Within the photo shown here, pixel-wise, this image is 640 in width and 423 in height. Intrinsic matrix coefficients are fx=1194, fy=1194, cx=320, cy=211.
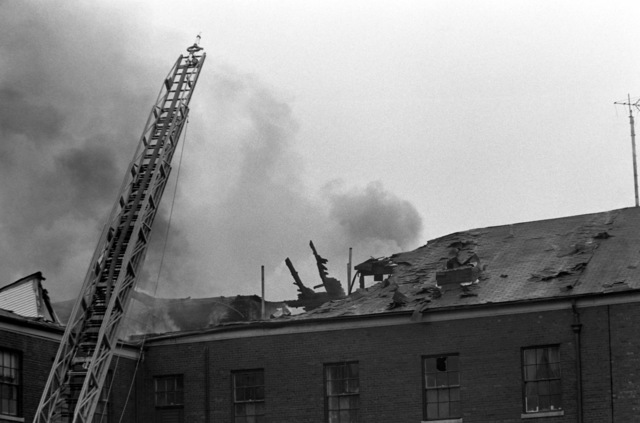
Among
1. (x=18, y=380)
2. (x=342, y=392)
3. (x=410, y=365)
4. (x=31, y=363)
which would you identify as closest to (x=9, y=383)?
(x=18, y=380)

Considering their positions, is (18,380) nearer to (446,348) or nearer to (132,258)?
(132,258)

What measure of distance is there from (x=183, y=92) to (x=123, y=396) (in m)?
9.48

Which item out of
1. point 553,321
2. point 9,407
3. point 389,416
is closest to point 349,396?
point 389,416

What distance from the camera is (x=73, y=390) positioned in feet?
103

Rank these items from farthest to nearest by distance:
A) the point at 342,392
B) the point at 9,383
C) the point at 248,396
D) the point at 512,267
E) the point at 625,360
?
the point at 248,396
the point at 512,267
the point at 342,392
the point at 9,383
the point at 625,360

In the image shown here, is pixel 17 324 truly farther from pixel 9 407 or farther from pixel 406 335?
pixel 406 335

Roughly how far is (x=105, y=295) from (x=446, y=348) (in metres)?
9.31

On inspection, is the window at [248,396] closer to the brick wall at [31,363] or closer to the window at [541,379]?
the brick wall at [31,363]

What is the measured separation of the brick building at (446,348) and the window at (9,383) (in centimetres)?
19

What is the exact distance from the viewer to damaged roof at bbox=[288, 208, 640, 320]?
3123 cm

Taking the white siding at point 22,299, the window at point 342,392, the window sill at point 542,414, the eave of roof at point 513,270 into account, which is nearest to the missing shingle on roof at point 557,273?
the eave of roof at point 513,270

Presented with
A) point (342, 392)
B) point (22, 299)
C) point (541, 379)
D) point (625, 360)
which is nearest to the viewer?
point (625, 360)

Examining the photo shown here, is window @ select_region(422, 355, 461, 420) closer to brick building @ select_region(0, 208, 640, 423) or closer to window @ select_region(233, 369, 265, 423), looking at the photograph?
brick building @ select_region(0, 208, 640, 423)

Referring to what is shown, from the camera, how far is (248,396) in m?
34.5
